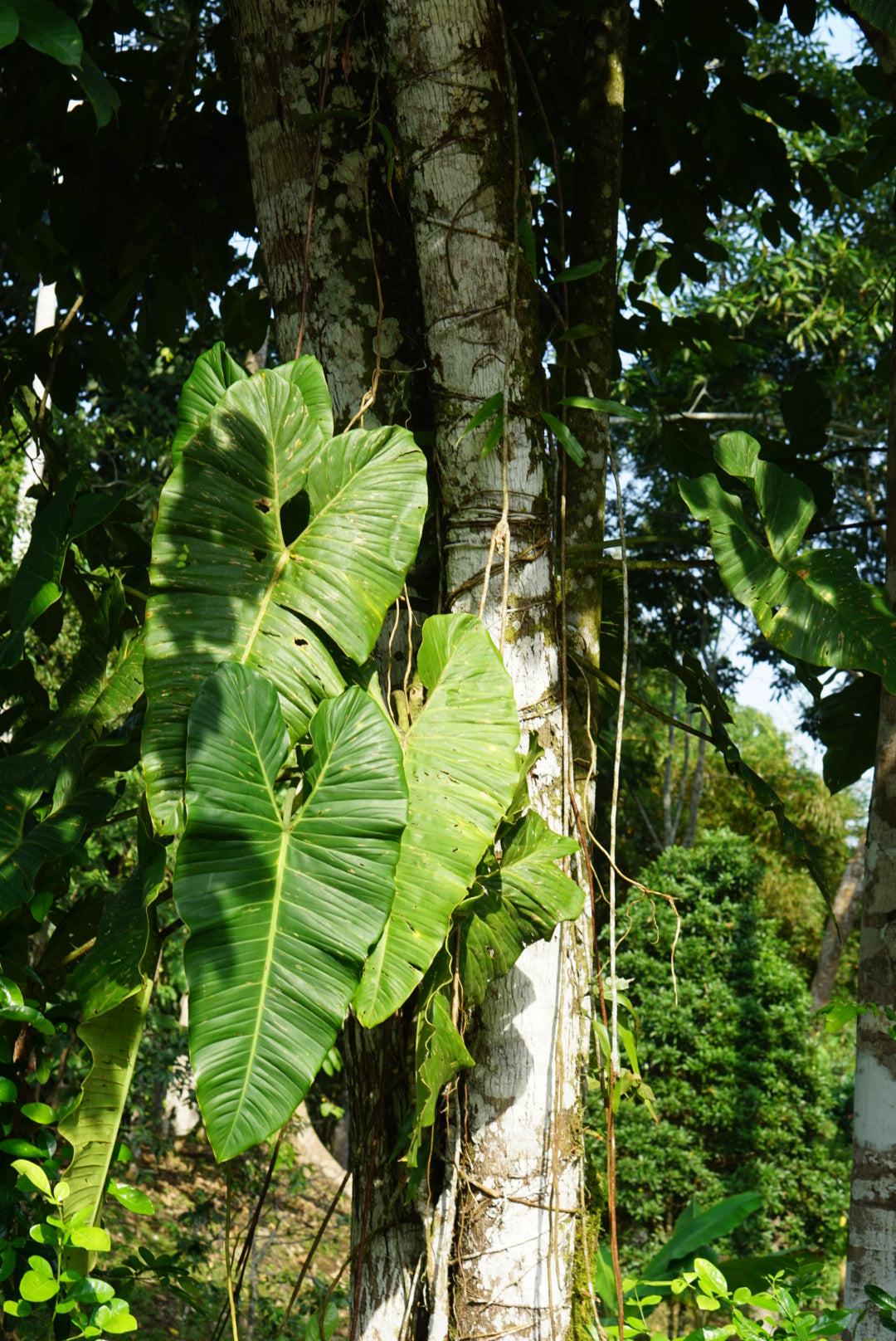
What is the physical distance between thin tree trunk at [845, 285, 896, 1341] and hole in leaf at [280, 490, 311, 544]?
1.09 meters

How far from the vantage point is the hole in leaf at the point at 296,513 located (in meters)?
1.21

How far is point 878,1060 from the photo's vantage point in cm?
Answer: 167

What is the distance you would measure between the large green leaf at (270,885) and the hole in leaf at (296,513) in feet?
0.98

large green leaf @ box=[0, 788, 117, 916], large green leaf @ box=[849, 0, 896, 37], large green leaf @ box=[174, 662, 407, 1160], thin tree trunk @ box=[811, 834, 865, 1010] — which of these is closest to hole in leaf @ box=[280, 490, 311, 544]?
large green leaf @ box=[174, 662, 407, 1160]

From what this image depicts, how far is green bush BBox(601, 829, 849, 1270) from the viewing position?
532 centimetres

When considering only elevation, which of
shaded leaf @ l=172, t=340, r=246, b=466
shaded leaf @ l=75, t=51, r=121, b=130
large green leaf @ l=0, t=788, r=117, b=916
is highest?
shaded leaf @ l=75, t=51, r=121, b=130

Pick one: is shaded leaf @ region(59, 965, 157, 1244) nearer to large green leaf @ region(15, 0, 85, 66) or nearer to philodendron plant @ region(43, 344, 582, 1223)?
philodendron plant @ region(43, 344, 582, 1223)

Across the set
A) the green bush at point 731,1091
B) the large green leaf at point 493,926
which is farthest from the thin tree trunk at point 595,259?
the green bush at point 731,1091

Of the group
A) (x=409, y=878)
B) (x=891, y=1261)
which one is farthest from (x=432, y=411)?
(x=891, y=1261)

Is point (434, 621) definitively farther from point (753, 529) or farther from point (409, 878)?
point (753, 529)

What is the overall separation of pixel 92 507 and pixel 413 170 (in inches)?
25.6

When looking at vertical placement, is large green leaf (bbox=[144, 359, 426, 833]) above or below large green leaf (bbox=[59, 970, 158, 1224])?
above

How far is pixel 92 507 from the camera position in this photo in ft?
4.26

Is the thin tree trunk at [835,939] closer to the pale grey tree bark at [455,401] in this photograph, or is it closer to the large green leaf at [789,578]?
the large green leaf at [789,578]
